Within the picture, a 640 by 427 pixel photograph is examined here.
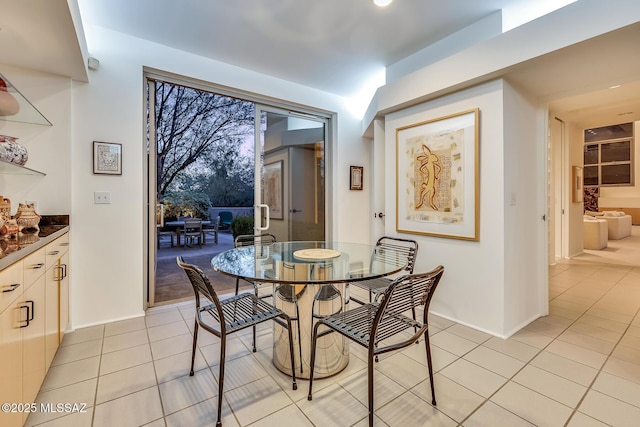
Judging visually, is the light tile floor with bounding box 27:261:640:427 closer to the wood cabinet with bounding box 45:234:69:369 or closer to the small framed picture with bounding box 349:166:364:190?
the wood cabinet with bounding box 45:234:69:369

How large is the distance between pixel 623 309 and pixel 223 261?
382 cm

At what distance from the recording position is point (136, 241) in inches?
107

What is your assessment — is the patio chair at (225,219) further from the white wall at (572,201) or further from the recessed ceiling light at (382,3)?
the white wall at (572,201)

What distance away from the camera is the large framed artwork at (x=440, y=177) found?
2.47 metres

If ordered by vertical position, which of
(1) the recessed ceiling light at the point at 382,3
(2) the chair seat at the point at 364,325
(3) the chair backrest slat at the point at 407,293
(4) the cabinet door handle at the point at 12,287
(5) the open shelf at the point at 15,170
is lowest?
(2) the chair seat at the point at 364,325

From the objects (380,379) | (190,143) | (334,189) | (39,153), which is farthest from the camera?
(190,143)

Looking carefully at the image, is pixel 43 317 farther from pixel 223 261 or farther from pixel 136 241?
pixel 136 241

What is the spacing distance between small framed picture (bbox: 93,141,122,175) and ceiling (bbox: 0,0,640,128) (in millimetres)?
573

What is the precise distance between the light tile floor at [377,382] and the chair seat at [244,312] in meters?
0.43

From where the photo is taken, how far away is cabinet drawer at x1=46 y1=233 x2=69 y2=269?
1.75m

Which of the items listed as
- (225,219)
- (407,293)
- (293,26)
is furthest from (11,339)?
(225,219)

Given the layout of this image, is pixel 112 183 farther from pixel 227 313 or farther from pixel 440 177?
pixel 440 177

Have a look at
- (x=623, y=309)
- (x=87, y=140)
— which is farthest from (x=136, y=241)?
(x=623, y=309)

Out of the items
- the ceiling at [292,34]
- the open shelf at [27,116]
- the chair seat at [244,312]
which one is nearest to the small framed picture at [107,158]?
the open shelf at [27,116]
